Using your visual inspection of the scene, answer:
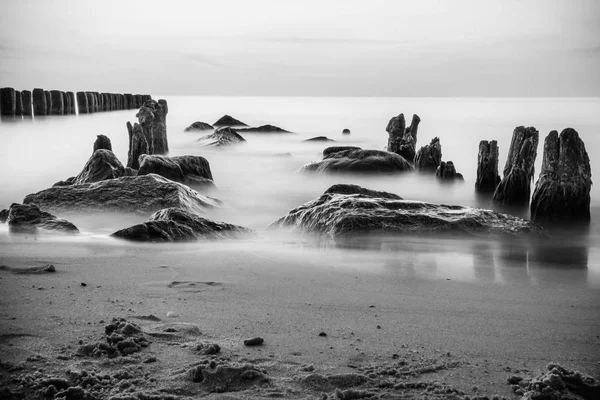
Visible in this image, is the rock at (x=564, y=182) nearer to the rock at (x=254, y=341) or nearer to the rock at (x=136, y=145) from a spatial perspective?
the rock at (x=254, y=341)

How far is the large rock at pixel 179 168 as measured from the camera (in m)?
10.1

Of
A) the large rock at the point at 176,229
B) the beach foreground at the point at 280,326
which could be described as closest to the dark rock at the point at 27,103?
the large rock at the point at 176,229

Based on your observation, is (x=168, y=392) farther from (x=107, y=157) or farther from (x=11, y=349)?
(x=107, y=157)

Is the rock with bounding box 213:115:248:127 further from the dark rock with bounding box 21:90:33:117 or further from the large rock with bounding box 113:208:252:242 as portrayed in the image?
the large rock with bounding box 113:208:252:242

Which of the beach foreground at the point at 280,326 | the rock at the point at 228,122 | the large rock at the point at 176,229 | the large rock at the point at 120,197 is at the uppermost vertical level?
the rock at the point at 228,122

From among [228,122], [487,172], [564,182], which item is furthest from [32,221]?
[228,122]

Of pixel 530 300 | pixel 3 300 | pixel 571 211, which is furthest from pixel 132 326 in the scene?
pixel 571 211

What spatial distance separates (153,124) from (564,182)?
36.0 ft

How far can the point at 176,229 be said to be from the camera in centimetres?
582

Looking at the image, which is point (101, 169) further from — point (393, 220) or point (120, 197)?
point (393, 220)

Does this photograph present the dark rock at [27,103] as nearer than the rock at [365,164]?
No

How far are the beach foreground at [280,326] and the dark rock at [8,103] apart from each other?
2786 centimetres

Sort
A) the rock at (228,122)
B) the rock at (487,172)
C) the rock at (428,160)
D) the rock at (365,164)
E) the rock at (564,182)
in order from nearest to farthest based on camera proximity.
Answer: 1. the rock at (564,182)
2. the rock at (487,172)
3. the rock at (365,164)
4. the rock at (428,160)
5. the rock at (228,122)

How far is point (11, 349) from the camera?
111 inches
